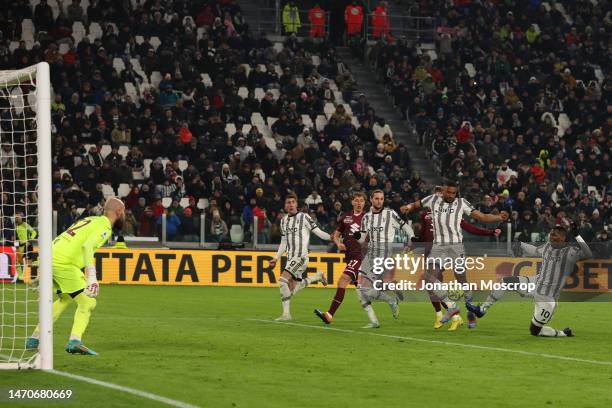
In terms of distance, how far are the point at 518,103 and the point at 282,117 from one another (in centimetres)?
870

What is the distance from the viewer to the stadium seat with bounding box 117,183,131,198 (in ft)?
103

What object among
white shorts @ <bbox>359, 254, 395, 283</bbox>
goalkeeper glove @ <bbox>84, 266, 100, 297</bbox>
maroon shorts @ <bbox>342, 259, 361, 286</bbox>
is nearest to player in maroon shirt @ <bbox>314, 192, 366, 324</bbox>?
maroon shorts @ <bbox>342, 259, 361, 286</bbox>

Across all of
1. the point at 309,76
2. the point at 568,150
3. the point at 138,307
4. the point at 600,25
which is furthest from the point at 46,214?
the point at 600,25

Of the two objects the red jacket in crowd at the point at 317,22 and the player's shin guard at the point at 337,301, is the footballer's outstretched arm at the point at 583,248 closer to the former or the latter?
the player's shin guard at the point at 337,301

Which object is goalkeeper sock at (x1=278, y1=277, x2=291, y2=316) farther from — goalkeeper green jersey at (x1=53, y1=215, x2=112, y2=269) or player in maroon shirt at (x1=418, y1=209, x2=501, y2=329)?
goalkeeper green jersey at (x1=53, y1=215, x2=112, y2=269)

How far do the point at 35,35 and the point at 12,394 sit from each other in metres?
25.6

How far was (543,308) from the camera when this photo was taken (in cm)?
1728

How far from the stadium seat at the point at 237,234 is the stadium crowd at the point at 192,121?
0.59ft

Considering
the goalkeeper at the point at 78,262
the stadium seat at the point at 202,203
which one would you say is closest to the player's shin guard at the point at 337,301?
the goalkeeper at the point at 78,262

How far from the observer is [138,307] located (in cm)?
2223

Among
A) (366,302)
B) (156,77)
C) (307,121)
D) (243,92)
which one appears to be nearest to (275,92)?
(243,92)

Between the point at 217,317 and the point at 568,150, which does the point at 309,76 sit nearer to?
the point at 568,150

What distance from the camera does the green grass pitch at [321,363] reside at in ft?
34.9

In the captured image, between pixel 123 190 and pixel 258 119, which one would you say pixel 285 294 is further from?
pixel 258 119
